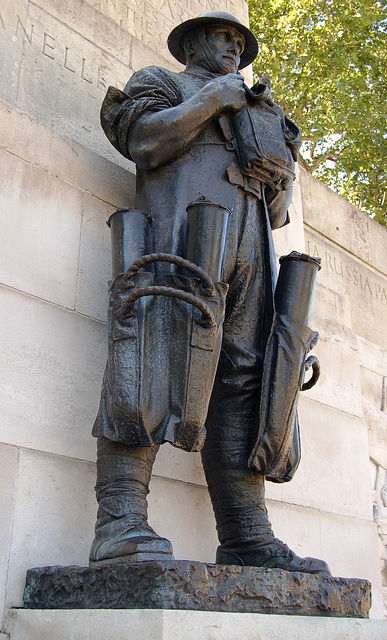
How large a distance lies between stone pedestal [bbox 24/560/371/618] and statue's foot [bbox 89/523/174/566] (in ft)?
0.27

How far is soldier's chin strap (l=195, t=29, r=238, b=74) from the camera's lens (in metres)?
4.43

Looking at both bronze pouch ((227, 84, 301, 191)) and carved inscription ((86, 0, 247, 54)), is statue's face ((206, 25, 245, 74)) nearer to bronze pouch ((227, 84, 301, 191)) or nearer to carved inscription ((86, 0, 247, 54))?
bronze pouch ((227, 84, 301, 191))

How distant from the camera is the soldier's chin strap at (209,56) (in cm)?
443

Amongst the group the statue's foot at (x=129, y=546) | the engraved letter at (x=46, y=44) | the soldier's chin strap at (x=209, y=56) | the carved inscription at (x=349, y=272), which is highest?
the carved inscription at (x=349, y=272)

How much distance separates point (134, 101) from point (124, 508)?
1976 millimetres

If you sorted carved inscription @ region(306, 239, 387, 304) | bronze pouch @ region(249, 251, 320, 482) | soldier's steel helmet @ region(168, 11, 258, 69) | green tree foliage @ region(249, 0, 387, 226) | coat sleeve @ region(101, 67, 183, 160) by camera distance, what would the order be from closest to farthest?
bronze pouch @ region(249, 251, 320, 482), coat sleeve @ region(101, 67, 183, 160), soldier's steel helmet @ region(168, 11, 258, 69), carved inscription @ region(306, 239, 387, 304), green tree foliage @ region(249, 0, 387, 226)

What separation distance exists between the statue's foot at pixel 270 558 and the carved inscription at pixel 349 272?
373cm

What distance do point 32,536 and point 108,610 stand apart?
758 millimetres

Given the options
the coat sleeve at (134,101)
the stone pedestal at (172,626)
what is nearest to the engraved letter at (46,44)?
the coat sleeve at (134,101)

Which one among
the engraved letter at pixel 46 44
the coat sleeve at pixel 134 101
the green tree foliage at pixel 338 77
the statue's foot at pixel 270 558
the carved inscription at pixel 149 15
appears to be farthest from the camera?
the green tree foliage at pixel 338 77

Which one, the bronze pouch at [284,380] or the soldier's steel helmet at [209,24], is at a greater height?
the soldier's steel helmet at [209,24]

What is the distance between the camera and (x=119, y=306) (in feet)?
11.3

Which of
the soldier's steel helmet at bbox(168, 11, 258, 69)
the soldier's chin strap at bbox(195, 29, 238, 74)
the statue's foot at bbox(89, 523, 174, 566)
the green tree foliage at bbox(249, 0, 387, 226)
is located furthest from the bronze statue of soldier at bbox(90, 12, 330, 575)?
the green tree foliage at bbox(249, 0, 387, 226)

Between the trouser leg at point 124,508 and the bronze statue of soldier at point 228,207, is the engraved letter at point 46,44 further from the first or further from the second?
the trouser leg at point 124,508
